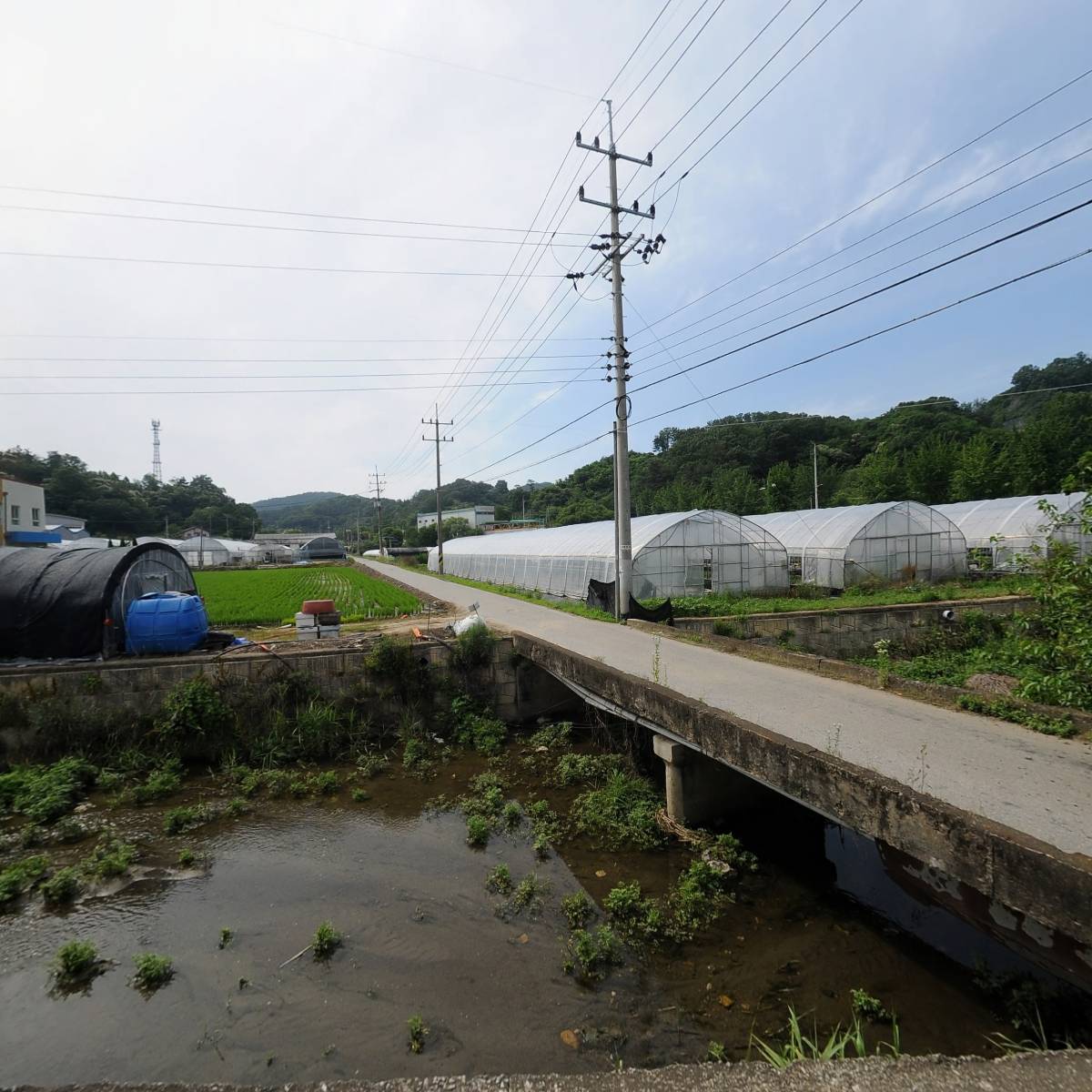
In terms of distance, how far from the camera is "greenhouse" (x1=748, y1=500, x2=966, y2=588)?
2078cm

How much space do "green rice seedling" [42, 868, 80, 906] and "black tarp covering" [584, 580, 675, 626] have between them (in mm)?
10998

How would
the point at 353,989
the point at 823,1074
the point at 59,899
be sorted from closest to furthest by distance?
the point at 823,1074 < the point at 353,989 < the point at 59,899

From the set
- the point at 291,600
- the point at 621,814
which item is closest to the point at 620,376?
the point at 621,814

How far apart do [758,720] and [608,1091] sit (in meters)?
3.90

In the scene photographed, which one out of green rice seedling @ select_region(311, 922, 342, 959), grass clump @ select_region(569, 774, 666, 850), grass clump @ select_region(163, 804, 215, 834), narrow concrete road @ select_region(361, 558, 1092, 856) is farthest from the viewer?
grass clump @ select_region(163, 804, 215, 834)

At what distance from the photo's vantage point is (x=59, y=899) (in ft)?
19.1

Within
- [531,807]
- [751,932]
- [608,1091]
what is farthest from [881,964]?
[531,807]

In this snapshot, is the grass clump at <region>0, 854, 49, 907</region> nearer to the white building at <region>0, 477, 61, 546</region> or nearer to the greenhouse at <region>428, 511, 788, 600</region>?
the greenhouse at <region>428, 511, 788, 600</region>

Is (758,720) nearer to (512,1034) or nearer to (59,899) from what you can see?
(512,1034)

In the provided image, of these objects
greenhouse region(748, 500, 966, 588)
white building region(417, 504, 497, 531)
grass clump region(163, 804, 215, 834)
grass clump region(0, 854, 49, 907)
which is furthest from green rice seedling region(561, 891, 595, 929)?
white building region(417, 504, 497, 531)

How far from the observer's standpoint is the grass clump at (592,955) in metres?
4.65

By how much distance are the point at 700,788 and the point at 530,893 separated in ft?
7.71

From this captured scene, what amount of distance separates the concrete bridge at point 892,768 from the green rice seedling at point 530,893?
6.08 feet

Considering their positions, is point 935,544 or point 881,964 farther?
point 935,544
